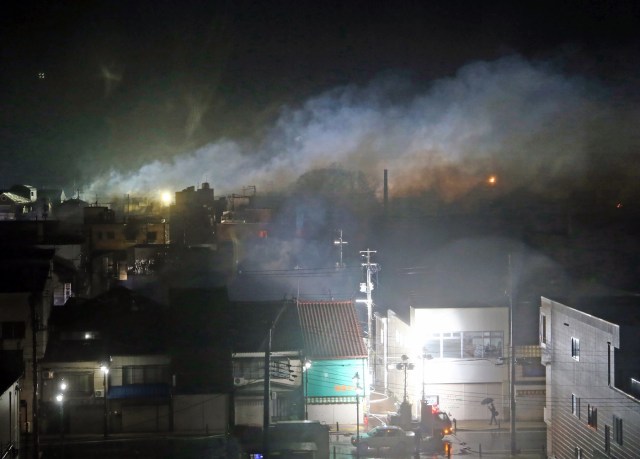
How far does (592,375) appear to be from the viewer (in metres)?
9.02

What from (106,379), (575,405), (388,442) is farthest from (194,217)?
(575,405)

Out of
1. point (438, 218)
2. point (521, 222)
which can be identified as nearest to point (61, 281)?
point (438, 218)

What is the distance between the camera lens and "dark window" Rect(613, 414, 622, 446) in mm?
8121

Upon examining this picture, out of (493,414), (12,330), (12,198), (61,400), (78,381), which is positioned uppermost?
(12,198)

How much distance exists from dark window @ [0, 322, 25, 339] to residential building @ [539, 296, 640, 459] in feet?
30.7

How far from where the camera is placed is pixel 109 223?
22.4 metres

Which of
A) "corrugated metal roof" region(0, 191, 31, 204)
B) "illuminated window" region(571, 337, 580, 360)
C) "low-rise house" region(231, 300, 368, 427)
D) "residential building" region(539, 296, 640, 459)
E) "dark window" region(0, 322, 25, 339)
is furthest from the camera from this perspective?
"corrugated metal roof" region(0, 191, 31, 204)

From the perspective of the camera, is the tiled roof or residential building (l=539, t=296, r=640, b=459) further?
the tiled roof

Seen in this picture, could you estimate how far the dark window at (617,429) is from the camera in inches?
320

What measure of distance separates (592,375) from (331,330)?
15.8 ft

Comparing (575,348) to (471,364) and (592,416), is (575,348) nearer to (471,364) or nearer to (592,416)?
(592,416)

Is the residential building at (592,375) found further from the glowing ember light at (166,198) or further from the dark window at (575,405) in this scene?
the glowing ember light at (166,198)

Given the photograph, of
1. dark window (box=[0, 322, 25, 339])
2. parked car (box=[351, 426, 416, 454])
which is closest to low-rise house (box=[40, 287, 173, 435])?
dark window (box=[0, 322, 25, 339])

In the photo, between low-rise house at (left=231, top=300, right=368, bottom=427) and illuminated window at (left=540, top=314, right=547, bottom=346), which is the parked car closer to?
low-rise house at (left=231, top=300, right=368, bottom=427)
